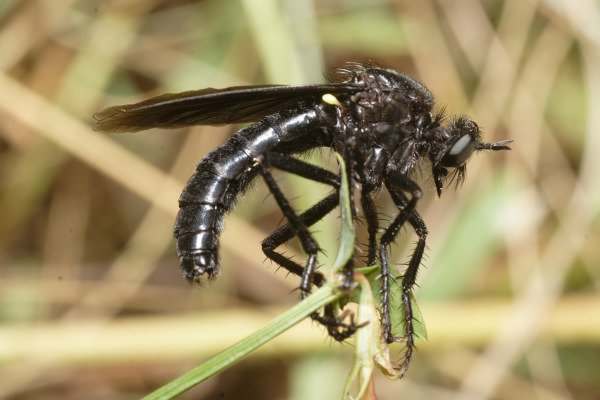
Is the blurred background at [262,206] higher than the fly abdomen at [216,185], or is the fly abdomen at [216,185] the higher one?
the blurred background at [262,206]

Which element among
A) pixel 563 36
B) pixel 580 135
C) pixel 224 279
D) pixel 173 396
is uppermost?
pixel 563 36

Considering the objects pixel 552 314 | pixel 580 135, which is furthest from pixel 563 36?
pixel 552 314

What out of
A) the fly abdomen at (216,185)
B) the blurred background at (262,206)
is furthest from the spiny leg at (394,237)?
the blurred background at (262,206)

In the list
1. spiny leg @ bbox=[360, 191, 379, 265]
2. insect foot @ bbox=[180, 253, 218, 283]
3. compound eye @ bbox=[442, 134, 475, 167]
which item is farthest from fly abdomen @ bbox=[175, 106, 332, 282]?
compound eye @ bbox=[442, 134, 475, 167]

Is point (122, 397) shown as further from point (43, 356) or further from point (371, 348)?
point (371, 348)

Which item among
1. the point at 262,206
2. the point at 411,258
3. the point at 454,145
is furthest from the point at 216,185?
the point at 262,206

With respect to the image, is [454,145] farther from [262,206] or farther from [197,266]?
[262,206]

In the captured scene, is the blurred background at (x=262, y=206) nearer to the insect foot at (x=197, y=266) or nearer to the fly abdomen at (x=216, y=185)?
the fly abdomen at (x=216, y=185)

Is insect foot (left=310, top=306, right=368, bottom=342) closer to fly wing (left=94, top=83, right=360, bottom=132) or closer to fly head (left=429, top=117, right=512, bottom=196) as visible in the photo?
fly wing (left=94, top=83, right=360, bottom=132)
